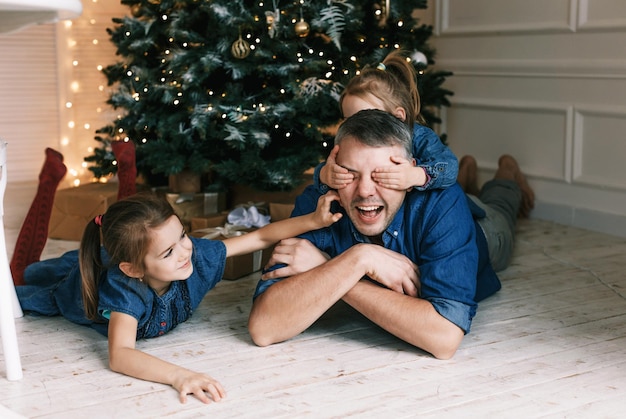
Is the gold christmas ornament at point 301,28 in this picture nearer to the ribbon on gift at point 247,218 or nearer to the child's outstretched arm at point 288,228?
the ribbon on gift at point 247,218

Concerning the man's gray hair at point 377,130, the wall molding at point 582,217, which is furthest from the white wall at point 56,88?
the man's gray hair at point 377,130

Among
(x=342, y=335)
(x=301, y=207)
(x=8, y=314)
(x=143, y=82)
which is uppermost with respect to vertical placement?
(x=143, y=82)

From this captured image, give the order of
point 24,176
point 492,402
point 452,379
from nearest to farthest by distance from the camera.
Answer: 1. point 492,402
2. point 452,379
3. point 24,176

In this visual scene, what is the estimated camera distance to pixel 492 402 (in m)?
1.73

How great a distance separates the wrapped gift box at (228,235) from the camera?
2.80m

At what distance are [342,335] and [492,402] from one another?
540 mm

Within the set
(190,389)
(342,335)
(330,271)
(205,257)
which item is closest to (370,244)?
(330,271)

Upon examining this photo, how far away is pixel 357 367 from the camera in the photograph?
195 cm

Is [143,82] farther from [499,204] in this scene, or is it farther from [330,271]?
[330,271]

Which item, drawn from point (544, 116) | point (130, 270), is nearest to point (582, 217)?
point (544, 116)

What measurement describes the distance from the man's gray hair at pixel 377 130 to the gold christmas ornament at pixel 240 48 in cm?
126

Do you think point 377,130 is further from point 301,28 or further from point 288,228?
point 301,28

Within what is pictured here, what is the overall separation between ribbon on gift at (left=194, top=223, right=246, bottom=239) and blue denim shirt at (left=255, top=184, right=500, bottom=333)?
0.76 meters

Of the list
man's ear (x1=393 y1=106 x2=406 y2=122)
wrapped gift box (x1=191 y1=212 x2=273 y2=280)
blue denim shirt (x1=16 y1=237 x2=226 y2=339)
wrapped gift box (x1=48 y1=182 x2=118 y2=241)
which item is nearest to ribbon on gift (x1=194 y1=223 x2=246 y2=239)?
wrapped gift box (x1=191 y1=212 x2=273 y2=280)
